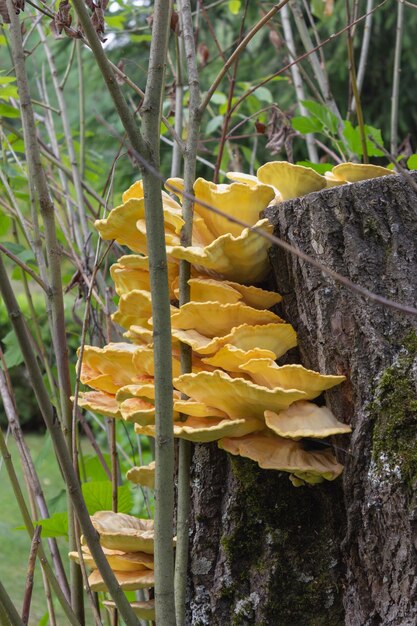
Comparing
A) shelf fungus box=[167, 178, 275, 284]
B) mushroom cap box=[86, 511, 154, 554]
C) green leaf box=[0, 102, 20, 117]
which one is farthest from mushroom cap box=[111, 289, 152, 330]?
green leaf box=[0, 102, 20, 117]

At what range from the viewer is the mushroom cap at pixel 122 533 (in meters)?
1.55

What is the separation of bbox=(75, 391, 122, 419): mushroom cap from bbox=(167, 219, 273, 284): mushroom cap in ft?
1.14

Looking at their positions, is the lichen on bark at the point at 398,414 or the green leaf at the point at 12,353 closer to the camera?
the lichen on bark at the point at 398,414

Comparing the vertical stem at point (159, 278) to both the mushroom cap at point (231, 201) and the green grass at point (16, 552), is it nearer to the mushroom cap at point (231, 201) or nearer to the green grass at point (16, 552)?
the mushroom cap at point (231, 201)

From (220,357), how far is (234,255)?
217 mm

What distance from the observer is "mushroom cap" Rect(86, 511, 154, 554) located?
5.08 ft

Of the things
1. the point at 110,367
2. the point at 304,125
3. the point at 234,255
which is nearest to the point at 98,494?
the point at 110,367

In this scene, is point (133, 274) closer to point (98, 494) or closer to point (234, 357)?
point (234, 357)

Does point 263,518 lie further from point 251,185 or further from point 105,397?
point 251,185

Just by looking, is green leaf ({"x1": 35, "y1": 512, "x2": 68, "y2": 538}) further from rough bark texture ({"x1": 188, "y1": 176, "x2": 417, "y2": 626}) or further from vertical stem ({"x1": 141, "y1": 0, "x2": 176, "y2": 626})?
vertical stem ({"x1": 141, "y1": 0, "x2": 176, "y2": 626})

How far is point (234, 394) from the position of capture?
4.30 ft

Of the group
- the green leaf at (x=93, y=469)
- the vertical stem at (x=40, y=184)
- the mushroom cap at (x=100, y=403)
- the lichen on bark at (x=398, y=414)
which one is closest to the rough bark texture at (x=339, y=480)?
the lichen on bark at (x=398, y=414)

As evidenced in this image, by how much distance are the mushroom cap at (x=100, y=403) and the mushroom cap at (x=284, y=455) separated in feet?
0.88

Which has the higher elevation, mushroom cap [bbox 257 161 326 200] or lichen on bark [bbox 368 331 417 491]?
mushroom cap [bbox 257 161 326 200]
